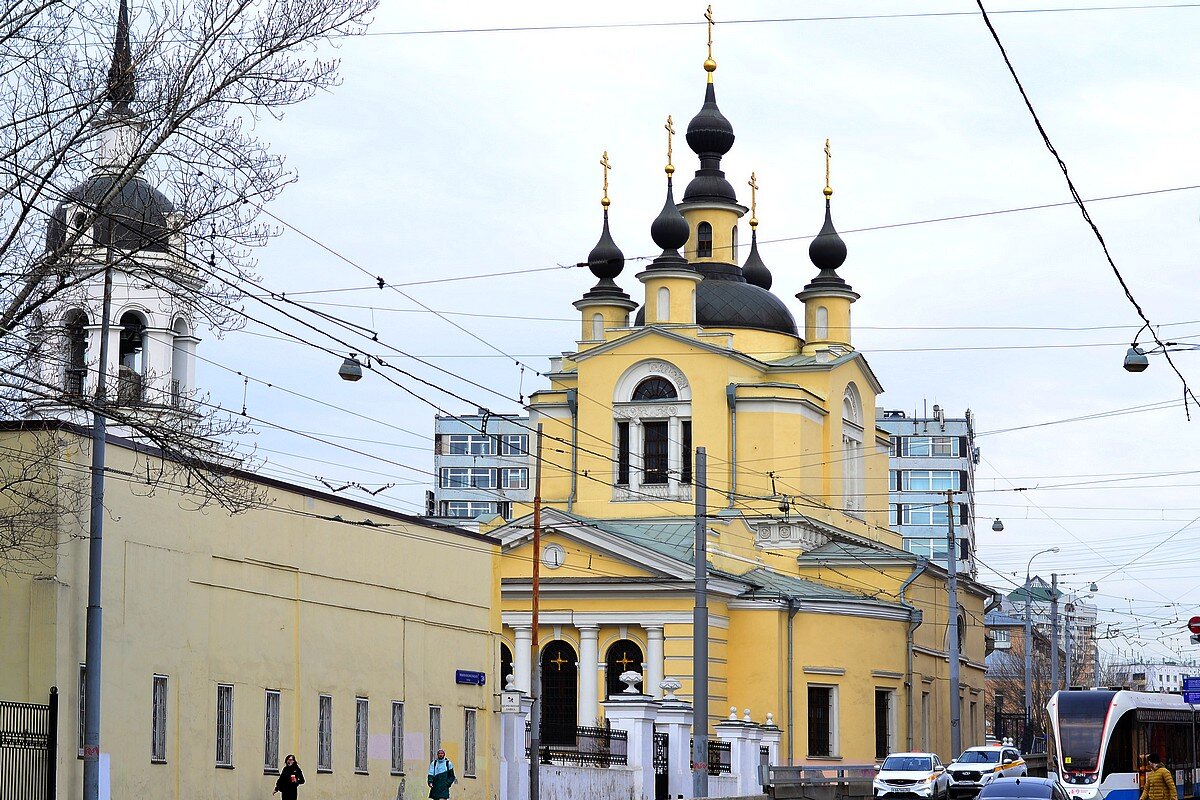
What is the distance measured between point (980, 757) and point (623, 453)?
55.1ft

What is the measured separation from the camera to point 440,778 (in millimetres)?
29453

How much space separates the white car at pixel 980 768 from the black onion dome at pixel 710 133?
2369 cm

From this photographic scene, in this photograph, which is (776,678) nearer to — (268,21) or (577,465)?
(577,465)

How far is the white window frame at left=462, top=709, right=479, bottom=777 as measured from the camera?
34.4 m

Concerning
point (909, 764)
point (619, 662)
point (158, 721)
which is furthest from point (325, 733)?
point (619, 662)

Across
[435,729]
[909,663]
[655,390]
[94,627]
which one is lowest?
[435,729]

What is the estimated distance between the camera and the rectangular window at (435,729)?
33.3 m

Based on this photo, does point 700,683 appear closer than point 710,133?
Yes

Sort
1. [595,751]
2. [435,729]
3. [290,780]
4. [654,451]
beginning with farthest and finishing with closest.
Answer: [654,451] < [595,751] < [435,729] < [290,780]

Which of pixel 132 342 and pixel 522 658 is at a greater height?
pixel 132 342

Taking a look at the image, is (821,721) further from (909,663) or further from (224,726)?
(224,726)

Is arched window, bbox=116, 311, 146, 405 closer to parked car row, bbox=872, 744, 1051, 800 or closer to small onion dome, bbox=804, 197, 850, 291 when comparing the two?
parked car row, bbox=872, 744, 1051, 800

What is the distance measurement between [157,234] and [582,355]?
1555 inches

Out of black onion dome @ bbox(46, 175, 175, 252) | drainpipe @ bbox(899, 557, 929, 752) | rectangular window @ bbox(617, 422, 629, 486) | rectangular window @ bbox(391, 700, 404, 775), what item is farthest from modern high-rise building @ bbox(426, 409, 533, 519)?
black onion dome @ bbox(46, 175, 175, 252)
